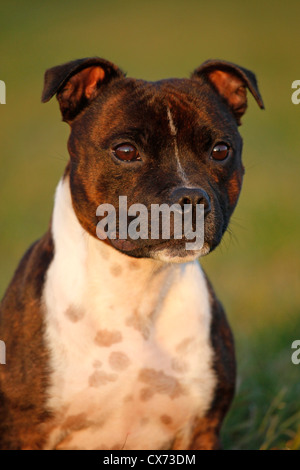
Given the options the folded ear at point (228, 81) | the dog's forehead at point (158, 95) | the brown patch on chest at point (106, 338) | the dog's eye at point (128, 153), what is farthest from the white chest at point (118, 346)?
the folded ear at point (228, 81)

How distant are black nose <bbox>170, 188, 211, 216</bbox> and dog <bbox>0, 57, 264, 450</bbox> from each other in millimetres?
93

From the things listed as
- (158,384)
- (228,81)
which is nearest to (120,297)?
(158,384)

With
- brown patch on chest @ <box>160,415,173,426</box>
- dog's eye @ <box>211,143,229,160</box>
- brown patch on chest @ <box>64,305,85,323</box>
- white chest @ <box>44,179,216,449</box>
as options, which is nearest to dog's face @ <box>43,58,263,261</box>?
dog's eye @ <box>211,143,229,160</box>

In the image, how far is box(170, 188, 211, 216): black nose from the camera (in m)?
3.82

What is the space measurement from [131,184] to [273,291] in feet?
11.6

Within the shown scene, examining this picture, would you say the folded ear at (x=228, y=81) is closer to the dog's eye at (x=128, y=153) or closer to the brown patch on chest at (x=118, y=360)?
the dog's eye at (x=128, y=153)

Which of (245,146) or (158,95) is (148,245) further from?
(245,146)

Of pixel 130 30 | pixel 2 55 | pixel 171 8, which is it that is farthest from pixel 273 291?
pixel 171 8

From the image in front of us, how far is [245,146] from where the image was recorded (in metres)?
13.0

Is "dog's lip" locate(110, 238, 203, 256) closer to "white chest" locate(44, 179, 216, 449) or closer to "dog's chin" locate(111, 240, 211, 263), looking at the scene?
"dog's chin" locate(111, 240, 211, 263)

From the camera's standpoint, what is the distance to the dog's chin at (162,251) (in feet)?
13.0
